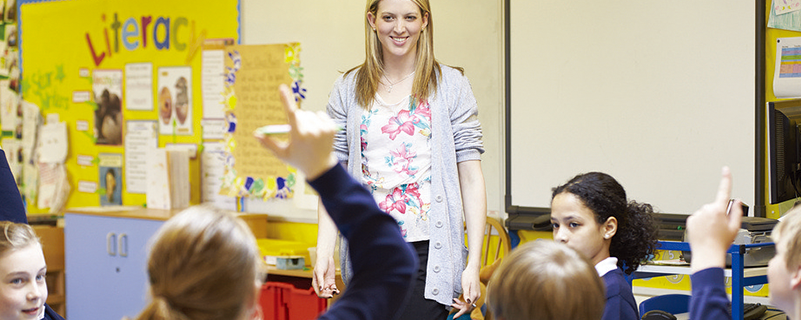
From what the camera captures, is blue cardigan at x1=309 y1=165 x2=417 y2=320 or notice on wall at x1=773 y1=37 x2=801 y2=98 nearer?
blue cardigan at x1=309 y1=165 x2=417 y2=320

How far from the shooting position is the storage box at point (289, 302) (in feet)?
11.4

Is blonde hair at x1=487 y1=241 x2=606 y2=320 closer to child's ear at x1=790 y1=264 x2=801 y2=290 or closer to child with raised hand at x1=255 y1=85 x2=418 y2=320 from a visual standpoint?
child with raised hand at x1=255 y1=85 x2=418 y2=320

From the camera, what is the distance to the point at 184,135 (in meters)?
4.43

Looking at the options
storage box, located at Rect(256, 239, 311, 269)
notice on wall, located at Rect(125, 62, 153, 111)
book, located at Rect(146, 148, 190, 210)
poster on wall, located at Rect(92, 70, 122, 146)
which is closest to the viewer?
storage box, located at Rect(256, 239, 311, 269)

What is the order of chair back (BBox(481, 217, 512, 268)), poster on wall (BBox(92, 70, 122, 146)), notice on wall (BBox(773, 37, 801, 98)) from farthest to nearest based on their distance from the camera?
1. poster on wall (BBox(92, 70, 122, 146))
2. chair back (BBox(481, 217, 512, 268))
3. notice on wall (BBox(773, 37, 801, 98))

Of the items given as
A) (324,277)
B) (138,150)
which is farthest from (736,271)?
(138,150)

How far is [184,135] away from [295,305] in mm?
1419

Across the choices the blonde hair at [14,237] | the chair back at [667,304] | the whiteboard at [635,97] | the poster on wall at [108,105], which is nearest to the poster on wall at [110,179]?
the poster on wall at [108,105]

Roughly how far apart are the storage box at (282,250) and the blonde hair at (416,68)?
1862 millimetres

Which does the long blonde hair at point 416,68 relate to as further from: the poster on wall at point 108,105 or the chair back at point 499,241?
the poster on wall at point 108,105

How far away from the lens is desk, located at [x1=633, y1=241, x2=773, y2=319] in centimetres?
229

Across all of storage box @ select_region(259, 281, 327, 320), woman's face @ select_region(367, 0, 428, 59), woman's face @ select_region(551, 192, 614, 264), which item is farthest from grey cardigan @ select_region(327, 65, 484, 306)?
storage box @ select_region(259, 281, 327, 320)

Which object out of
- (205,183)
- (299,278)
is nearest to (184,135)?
(205,183)

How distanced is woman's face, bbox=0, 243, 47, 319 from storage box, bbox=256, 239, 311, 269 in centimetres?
204
